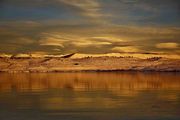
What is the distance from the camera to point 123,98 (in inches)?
383

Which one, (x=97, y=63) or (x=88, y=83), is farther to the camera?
(x=97, y=63)

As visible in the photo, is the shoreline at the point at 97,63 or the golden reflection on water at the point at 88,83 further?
the shoreline at the point at 97,63

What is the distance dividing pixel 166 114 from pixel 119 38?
7476mm

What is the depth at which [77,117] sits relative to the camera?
7035 mm

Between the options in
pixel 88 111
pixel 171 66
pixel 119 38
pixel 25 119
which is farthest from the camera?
pixel 171 66

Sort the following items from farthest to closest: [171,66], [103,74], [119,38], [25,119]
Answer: [103,74]
[171,66]
[119,38]
[25,119]

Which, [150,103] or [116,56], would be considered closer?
[150,103]

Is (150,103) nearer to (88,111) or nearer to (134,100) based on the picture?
(134,100)

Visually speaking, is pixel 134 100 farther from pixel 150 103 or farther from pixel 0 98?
pixel 0 98

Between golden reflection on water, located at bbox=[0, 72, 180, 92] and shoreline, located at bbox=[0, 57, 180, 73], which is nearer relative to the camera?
golden reflection on water, located at bbox=[0, 72, 180, 92]

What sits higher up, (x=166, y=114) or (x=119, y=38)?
(x=119, y=38)

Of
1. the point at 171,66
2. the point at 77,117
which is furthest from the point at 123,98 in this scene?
the point at 171,66

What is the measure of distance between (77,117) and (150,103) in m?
2.14

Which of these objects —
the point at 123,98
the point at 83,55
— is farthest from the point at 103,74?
A: the point at 123,98
